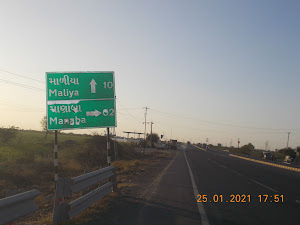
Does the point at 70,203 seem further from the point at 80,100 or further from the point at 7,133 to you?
the point at 7,133

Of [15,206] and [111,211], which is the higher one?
[15,206]

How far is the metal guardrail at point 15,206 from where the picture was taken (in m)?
4.43

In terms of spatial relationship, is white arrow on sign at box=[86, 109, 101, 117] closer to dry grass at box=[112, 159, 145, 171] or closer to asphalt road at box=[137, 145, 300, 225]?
asphalt road at box=[137, 145, 300, 225]

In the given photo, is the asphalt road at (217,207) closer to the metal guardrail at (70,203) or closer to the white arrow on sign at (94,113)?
the metal guardrail at (70,203)

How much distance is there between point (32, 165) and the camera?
22.0 meters

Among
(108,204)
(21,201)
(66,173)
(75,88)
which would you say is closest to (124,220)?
(108,204)

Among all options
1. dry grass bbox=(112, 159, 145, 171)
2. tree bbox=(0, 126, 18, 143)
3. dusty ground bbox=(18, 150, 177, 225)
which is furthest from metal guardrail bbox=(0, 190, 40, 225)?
tree bbox=(0, 126, 18, 143)

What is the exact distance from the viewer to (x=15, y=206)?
4.78 metres

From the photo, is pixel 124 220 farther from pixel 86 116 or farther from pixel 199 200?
pixel 86 116

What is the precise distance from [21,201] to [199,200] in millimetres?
6702

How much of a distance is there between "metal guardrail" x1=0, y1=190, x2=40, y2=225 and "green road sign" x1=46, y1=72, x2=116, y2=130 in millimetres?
6713

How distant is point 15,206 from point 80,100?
292 inches

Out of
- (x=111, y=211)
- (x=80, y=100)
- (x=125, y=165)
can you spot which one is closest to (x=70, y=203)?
(x=111, y=211)

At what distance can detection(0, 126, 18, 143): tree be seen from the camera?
44.4 m
